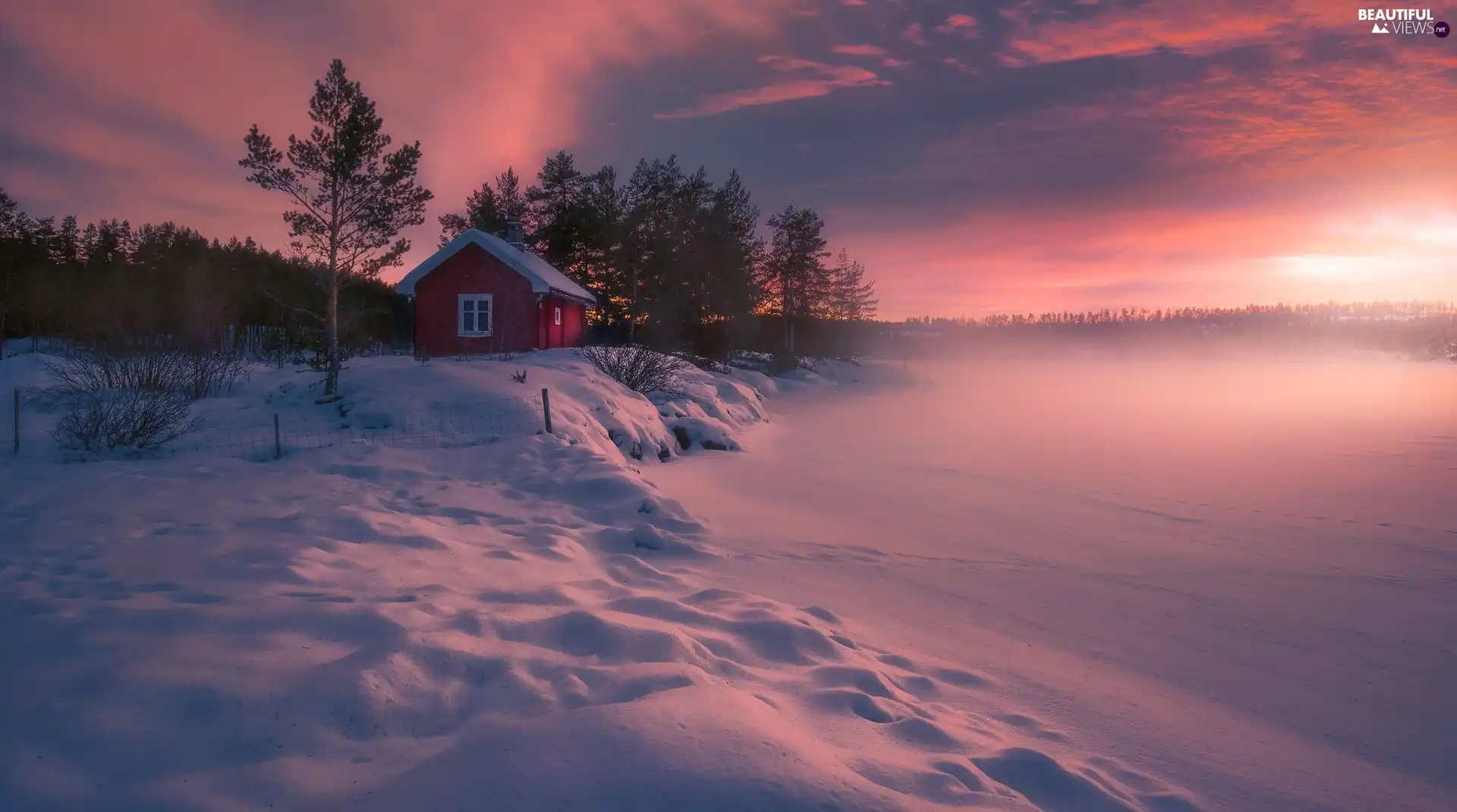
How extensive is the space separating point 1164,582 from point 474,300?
82.0ft

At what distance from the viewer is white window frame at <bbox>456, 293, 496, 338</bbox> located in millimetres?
27344

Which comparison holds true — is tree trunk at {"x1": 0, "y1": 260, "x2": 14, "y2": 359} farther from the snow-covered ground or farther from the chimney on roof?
the snow-covered ground

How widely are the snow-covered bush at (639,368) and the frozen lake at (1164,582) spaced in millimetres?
3464

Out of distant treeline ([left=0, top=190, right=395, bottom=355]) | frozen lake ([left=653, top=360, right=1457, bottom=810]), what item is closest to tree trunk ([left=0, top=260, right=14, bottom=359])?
distant treeline ([left=0, top=190, right=395, bottom=355])

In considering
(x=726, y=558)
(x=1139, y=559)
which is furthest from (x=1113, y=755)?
(x=1139, y=559)

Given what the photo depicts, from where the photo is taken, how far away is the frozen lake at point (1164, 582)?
179 inches

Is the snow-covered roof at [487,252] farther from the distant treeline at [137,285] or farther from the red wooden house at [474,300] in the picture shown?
the distant treeline at [137,285]

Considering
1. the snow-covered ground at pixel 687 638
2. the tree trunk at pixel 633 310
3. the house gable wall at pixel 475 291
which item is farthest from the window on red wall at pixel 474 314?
→ the snow-covered ground at pixel 687 638

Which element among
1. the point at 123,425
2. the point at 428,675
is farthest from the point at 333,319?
the point at 428,675

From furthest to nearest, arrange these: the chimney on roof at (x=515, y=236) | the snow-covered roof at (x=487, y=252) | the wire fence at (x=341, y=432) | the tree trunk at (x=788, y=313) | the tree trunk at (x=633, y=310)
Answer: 1. the tree trunk at (x=788, y=313)
2. the tree trunk at (x=633, y=310)
3. the chimney on roof at (x=515, y=236)
4. the snow-covered roof at (x=487, y=252)
5. the wire fence at (x=341, y=432)

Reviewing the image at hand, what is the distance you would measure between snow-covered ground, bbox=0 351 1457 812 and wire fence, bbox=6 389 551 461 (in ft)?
1.21

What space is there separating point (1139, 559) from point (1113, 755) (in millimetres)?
5103

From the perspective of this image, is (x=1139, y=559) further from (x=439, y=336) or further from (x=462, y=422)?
(x=439, y=336)

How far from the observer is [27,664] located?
380cm
